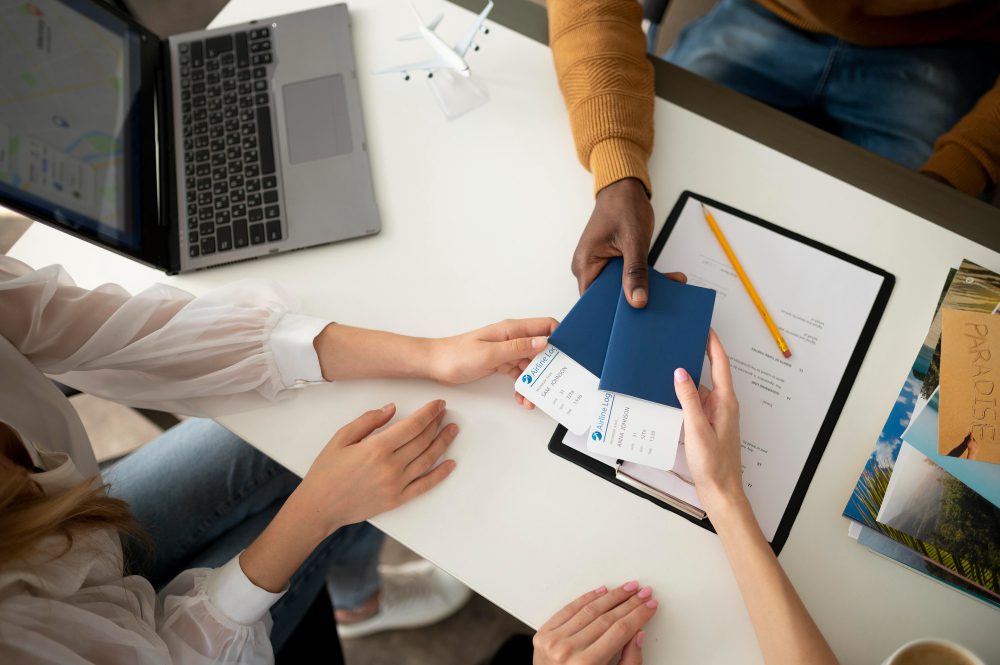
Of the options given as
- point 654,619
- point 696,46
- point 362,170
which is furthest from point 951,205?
point 362,170

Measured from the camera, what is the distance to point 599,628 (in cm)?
63

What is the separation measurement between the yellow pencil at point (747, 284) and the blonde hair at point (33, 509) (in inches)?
31.2

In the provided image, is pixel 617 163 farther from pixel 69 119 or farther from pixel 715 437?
pixel 69 119

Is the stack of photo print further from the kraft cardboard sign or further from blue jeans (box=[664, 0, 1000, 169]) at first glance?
blue jeans (box=[664, 0, 1000, 169])

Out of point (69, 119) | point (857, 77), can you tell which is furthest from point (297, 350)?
point (857, 77)

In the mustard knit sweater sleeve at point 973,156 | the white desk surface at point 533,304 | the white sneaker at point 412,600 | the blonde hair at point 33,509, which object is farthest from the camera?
the white sneaker at point 412,600

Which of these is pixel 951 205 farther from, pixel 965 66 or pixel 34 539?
pixel 34 539

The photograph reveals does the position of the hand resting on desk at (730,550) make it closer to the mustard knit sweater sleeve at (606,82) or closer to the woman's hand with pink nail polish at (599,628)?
the woman's hand with pink nail polish at (599,628)

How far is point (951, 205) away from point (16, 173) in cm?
119

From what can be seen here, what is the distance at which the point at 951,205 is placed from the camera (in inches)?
33.3

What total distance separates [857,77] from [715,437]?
2.82 ft

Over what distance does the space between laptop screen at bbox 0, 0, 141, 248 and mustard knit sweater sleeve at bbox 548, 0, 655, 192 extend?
0.62 metres

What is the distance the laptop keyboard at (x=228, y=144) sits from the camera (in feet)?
2.77

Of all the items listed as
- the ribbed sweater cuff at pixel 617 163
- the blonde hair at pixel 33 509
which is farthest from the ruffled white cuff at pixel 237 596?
the ribbed sweater cuff at pixel 617 163
